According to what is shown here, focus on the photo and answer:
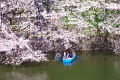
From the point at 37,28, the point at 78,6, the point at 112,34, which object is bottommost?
the point at 112,34

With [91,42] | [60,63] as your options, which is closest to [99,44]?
[91,42]

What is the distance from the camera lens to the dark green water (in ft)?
37.7

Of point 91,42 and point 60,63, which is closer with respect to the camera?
point 60,63

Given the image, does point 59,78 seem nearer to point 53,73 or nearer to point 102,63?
point 53,73

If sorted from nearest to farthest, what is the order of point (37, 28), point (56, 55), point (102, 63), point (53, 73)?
point (53, 73), point (37, 28), point (102, 63), point (56, 55)

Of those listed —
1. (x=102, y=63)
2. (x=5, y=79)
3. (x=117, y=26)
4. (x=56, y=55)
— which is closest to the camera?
(x=5, y=79)

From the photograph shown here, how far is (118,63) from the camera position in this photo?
14.1m

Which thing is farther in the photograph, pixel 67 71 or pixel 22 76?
pixel 67 71

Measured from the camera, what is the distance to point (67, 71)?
12555 millimetres

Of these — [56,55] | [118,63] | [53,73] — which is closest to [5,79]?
[53,73]

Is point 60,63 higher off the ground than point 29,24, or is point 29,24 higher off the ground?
point 29,24

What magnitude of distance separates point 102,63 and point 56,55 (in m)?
3.02

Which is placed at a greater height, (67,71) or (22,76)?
(22,76)

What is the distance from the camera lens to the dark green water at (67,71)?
1148cm
